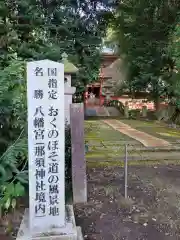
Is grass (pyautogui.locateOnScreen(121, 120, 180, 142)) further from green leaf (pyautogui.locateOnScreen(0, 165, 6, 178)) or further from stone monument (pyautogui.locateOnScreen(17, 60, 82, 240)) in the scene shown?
green leaf (pyautogui.locateOnScreen(0, 165, 6, 178))

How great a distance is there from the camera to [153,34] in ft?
39.7

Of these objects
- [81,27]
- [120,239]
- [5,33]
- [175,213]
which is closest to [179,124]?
[81,27]

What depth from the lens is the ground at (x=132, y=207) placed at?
2.68m

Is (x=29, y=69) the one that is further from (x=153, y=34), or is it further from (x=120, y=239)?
(x=153, y=34)

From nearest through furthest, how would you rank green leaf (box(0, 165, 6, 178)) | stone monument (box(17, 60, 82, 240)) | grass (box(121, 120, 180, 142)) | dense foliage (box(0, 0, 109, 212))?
stone monument (box(17, 60, 82, 240)) < green leaf (box(0, 165, 6, 178)) < dense foliage (box(0, 0, 109, 212)) < grass (box(121, 120, 180, 142))

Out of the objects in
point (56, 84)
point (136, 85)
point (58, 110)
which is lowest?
point (58, 110)

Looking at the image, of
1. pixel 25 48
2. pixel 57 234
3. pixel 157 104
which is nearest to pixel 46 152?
pixel 57 234

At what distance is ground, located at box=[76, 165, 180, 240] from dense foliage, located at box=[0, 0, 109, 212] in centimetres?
78

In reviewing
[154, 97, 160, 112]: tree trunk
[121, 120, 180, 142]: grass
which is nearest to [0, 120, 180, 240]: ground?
[121, 120, 180, 142]: grass

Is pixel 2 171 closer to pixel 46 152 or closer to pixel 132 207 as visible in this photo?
pixel 46 152

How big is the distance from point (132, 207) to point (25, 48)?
4.71m

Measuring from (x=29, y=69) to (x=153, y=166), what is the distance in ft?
10.9

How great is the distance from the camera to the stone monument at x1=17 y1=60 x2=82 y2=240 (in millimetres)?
2248

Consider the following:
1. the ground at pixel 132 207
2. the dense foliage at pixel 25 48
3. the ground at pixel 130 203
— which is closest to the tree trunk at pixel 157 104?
the dense foliage at pixel 25 48
